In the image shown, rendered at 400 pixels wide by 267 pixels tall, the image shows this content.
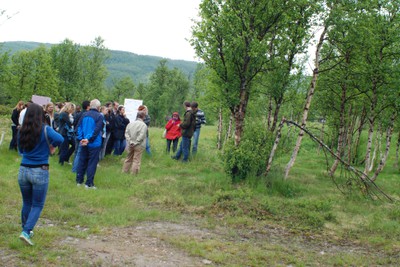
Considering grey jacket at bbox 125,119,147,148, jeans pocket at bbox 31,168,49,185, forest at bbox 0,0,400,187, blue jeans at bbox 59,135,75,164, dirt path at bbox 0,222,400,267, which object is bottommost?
dirt path at bbox 0,222,400,267

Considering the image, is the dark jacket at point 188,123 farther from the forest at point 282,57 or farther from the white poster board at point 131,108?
the white poster board at point 131,108

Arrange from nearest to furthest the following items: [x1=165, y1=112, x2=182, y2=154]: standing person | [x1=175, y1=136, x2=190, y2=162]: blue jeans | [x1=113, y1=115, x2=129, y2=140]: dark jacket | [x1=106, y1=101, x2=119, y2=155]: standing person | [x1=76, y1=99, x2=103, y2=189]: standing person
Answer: [x1=76, y1=99, x2=103, y2=189]: standing person → [x1=106, y1=101, x2=119, y2=155]: standing person → [x1=113, y1=115, x2=129, y2=140]: dark jacket → [x1=175, y1=136, x2=190, y2=162]: blue jeans → [x1=165, y1=112, x2=182, y2=154]: standing person

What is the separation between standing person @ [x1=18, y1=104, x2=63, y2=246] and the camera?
5.54 meters

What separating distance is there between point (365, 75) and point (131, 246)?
40.9 ft

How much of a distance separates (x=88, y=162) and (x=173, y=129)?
596 centimetres

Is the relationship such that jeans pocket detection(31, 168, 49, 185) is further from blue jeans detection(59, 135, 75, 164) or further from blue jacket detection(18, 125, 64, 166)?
blue jeans detection(59, 135, 75, 164)

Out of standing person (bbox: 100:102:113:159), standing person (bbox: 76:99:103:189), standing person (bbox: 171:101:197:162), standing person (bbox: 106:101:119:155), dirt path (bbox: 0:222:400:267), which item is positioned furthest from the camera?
standing person (bbox: 171:101:197:162)

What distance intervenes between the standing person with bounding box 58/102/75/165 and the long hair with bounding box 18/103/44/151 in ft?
21.8

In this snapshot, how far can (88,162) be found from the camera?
32.8 ft

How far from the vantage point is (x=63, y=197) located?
888cm

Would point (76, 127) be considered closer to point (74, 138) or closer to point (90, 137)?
point (74, 138)

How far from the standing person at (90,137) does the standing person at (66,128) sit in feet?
7.92

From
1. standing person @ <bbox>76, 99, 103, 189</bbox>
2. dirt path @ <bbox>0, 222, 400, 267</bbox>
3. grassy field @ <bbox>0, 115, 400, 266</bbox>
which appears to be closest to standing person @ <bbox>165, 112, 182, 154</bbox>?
grassy field @ <bbox>0, 115, 400, 266</bbox>

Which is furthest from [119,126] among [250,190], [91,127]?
[250,190]
